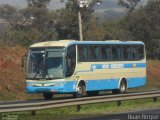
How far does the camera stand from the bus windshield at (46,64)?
3216 cm

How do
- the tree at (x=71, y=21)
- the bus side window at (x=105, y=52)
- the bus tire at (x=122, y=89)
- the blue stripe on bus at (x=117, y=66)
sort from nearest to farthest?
1. the blue stripe on bus at (x=117, y=66)
2. the bus side window at (x=105, y=52)
3. the bus tire at (x=122, y=89)
4. the tree at (x=71, y=21)

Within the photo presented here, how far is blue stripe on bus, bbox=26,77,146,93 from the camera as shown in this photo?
32.0 m

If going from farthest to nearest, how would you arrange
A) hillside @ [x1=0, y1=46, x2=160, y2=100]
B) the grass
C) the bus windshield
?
1. hillside @ [x1=0, y1=46, x2=160, y2=100]
2. the bus windshield
3. the grass

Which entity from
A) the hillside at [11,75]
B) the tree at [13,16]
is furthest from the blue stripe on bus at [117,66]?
the tree at [13,16]

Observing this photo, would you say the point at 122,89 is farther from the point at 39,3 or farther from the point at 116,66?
the point at 39,3

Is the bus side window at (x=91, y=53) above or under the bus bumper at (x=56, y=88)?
above

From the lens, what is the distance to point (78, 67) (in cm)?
3322

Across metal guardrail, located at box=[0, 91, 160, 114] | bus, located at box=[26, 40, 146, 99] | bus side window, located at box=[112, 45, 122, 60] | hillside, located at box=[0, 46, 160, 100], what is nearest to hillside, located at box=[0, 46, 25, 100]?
hillside, located at box=[0, 46, 160, 100]

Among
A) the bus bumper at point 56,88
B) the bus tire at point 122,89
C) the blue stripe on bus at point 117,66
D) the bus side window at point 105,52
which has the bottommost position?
the bus tire at point 122,89

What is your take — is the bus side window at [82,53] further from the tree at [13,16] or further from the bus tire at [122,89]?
the tree at [13,16]

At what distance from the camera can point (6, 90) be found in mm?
41031

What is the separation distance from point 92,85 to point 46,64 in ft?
13.6

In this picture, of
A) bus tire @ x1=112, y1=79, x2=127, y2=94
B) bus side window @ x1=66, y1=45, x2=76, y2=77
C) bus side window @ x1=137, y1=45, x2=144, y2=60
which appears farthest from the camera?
bus side window @ x1=137, y1=45, x2=144, y2=60

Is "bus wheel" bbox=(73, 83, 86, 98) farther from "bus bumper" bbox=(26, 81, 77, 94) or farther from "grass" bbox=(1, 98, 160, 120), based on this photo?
"grass" bbox=(1, 98, 160, 120)
